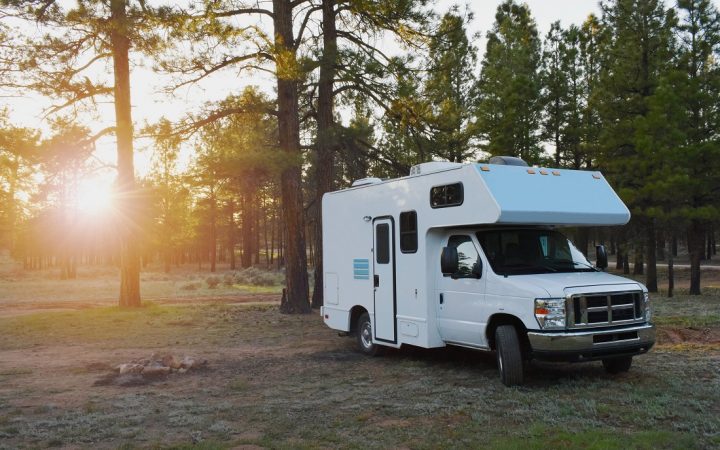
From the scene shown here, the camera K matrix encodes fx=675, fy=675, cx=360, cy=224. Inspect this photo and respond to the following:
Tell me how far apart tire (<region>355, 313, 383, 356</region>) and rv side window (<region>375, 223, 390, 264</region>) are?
1.26 meters

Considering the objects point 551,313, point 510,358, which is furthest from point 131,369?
point 551,313

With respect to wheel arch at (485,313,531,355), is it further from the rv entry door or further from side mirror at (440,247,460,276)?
the rv entry door

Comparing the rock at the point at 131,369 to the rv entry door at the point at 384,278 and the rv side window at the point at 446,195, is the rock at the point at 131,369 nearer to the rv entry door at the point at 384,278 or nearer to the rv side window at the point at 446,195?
the rv entry door at the point at 384,278

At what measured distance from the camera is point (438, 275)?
10.6m

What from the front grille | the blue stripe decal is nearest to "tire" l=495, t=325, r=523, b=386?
the front grille

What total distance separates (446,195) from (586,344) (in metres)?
2.98

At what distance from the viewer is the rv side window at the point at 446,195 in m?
9.88

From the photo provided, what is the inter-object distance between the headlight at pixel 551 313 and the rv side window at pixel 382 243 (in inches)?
140

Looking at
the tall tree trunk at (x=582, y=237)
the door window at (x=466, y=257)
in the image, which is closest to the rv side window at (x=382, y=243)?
the door window at (x=466, y=257)

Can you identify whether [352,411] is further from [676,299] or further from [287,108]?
[676,299]

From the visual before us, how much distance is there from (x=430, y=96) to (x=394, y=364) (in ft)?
33.5

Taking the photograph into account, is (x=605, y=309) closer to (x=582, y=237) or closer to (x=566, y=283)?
(x=566, y=283)

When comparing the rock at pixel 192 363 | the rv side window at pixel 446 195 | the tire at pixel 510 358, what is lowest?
the rock at pixel 192 363

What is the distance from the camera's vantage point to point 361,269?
12461mm
